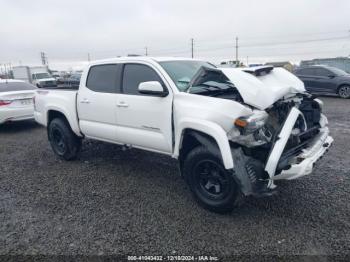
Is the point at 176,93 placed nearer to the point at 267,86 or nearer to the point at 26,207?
the point at 267,86

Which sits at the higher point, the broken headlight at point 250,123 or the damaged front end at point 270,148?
the broken headlight at point 250,123

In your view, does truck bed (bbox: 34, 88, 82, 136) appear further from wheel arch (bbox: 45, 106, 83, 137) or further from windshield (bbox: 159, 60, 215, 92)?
windshield (bbox: 159, 60, 215, 92)

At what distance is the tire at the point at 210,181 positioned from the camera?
134 inches

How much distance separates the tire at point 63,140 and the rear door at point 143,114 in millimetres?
1511

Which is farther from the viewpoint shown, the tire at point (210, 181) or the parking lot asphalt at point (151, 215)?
the tire at point (210, 181)

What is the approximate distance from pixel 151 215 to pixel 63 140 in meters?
3.03

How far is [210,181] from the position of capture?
12.0 ft

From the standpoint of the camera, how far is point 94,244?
3.11m

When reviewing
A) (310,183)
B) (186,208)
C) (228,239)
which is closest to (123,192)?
(186,208)

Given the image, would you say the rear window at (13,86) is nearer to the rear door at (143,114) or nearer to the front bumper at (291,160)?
the rear door at (143,114)

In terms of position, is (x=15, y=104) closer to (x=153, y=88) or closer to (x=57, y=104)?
(x=57, y=104)

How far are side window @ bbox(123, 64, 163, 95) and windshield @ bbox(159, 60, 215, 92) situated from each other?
218 millimetres

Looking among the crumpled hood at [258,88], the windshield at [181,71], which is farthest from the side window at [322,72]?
the crumpled hood at [258,88]

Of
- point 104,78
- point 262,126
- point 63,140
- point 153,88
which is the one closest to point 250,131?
point 262,126
